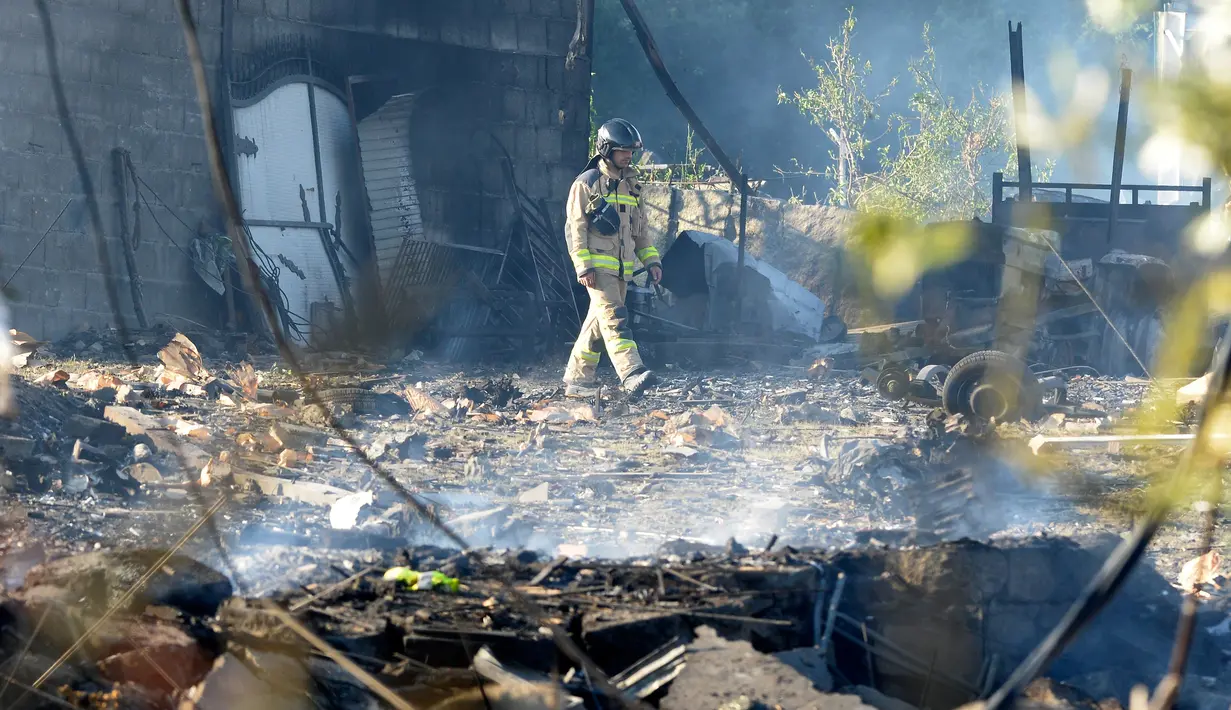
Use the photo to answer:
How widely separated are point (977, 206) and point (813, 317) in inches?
273

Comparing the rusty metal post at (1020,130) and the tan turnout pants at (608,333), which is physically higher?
the rusty metal post at (1020,130)

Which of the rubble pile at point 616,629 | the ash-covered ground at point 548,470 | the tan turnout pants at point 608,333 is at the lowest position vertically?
the ash-covered ground at point 548,470

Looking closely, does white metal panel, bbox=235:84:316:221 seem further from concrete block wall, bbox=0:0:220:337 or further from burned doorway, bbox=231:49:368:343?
concrete block wall, bbox=0:0:220:337

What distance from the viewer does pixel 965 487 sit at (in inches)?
233

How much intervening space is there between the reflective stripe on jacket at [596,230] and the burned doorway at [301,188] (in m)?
3.54

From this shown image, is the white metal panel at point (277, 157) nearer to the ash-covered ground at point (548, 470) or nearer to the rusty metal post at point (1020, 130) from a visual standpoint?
the ash-covered ground at point (548, 470)

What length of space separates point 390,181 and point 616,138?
459cm

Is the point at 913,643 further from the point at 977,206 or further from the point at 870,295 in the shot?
the point at 977,206

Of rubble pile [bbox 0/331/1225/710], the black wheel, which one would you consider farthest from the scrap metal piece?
the black wheel

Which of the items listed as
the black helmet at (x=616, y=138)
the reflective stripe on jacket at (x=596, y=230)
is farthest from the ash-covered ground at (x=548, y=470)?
the black helmet at (x=616, y=138)

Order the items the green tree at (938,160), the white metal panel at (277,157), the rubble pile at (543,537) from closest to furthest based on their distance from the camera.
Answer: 1. the rubble pile at (543,537)
2. the white metal panel at (277,157)
3. the green tree at (938,160)

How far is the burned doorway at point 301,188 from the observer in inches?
446

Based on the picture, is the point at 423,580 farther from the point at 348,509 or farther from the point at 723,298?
the point at 723,298

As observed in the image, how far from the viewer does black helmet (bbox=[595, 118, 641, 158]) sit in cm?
880
